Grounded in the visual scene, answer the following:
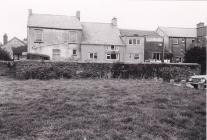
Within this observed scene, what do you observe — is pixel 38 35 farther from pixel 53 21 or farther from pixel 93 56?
pixel 93 56

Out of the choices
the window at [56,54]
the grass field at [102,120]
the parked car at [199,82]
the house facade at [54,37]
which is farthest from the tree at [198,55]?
the grass field at [102,120]

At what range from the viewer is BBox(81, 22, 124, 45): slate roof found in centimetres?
4590

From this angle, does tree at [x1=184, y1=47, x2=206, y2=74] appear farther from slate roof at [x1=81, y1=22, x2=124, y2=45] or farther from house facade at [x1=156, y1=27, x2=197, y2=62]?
slate roof at [x1=81, y1=22, x2=124, y2=45]

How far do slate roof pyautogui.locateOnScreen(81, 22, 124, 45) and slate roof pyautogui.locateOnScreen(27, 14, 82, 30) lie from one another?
217 centimetres

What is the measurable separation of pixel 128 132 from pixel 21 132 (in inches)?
110

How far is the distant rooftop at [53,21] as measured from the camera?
44.4m

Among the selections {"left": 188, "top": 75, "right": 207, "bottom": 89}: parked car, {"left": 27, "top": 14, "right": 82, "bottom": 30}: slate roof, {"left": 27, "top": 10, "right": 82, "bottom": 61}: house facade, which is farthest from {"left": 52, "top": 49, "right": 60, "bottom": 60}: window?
{"left": 188, "top": 75, "right": 207, "bottom": 89}: parked car

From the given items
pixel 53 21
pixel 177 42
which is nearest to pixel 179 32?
pixel 177 42

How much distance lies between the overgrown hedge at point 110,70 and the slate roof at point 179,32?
68.4 ft

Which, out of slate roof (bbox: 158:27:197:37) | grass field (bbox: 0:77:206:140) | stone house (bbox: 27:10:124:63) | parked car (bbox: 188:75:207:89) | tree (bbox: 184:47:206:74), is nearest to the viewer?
grass field (bbox: 0:77:206:140)

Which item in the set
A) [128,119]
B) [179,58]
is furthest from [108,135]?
[179,58]

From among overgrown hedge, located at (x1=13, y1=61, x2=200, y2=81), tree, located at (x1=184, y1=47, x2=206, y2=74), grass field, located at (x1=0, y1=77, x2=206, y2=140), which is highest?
tree, located at (x1=184, y1=47, x2=206, y2=74)

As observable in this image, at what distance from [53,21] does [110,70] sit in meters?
18.5

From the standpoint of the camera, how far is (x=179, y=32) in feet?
176
